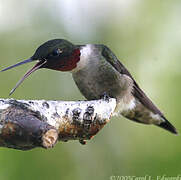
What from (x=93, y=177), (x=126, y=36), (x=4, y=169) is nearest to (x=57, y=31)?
(x=126, y=36)

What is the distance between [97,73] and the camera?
184 inches

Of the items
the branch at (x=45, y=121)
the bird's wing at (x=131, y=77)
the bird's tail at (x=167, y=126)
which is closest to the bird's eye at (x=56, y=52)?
the bird's wing at (x=131, y=77)

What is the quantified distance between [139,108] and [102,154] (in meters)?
1.36

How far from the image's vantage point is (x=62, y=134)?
9.56 ft

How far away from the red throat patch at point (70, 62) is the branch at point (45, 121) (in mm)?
1080

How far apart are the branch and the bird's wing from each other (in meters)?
1.57

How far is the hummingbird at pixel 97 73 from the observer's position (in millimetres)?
4249

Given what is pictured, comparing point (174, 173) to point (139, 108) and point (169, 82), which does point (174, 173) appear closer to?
point (139, 108)

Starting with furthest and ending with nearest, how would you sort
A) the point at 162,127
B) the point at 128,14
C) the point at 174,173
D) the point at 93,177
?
the point at 128,14 < the point at 93,177 < the point at 162,127 < the point at 174,173

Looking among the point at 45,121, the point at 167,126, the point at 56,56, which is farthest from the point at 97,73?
the point at 45,121

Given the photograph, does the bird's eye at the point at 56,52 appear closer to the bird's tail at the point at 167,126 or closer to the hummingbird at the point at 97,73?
the hummingbird at the point at 97,73

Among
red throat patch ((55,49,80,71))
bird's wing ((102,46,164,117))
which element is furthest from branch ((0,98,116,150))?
bird's wing ((102,46,164,117))

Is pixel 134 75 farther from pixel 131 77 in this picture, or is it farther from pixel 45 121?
pixel 45 121

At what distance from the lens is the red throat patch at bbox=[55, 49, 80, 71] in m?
4.43
